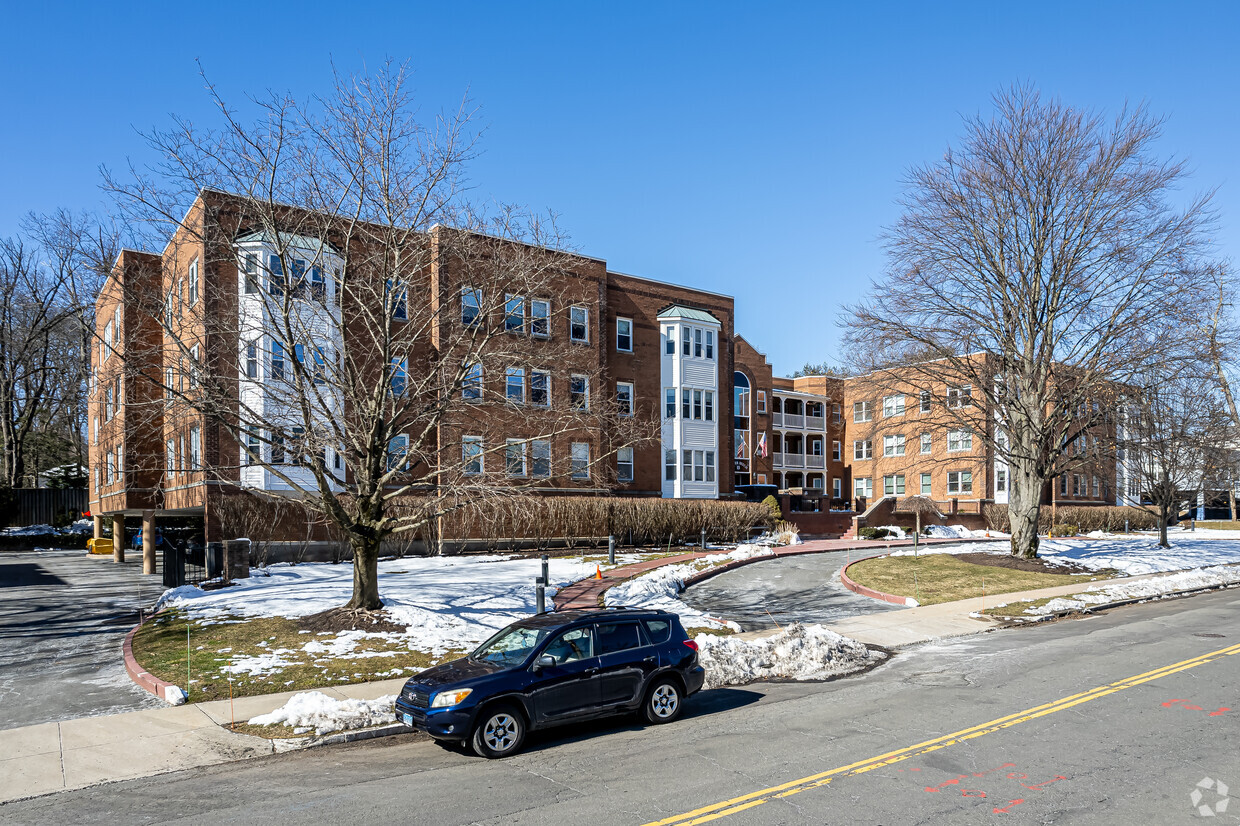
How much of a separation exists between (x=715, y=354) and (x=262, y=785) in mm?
37160

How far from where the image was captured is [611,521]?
3472 cm

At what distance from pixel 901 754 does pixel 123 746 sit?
9223 millimetres

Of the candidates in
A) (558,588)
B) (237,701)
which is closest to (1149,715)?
(237,701)

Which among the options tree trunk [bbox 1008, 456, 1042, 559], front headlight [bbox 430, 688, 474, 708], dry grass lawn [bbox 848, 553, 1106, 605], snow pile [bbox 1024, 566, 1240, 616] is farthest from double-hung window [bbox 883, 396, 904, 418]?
front headlight [bbox 430, 688, 474, 708]

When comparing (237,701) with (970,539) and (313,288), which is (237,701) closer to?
(313,288)

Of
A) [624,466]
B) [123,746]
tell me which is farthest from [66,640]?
[624,466]

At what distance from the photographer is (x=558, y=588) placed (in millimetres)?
23734

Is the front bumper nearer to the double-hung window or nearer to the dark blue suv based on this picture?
the dark blue suv

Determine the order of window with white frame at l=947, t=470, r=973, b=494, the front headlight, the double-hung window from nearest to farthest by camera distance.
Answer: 1. the front headlight
2. the double-hung window
3. window with white frame at l=947, t=470, r=973, b=494

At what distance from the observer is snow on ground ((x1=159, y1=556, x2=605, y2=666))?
54.4ft

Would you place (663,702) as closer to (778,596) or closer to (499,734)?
(499,734)

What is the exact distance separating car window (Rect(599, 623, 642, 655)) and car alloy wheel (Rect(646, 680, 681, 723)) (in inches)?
25.8

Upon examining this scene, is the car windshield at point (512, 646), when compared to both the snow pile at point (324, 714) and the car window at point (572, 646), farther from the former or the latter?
the snow pile at point (324, 714)

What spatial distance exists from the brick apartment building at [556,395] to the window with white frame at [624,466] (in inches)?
3.7
